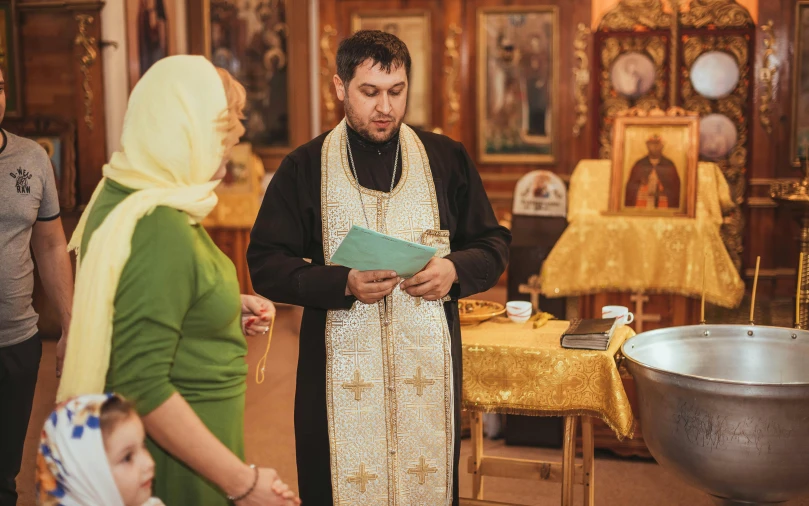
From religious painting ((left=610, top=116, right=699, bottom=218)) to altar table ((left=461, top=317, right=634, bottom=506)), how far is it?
6.90 ft

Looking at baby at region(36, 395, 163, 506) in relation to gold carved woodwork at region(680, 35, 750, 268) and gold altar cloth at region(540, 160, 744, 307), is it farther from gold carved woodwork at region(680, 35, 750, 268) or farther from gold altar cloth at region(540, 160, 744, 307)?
gold carved woodwork at region(680, 35, 750, 268)

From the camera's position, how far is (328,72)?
9.06 m

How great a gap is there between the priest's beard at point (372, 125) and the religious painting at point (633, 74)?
6.45 meters

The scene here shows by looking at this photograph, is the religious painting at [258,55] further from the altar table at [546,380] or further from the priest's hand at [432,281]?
the priest's hand at [432,281]

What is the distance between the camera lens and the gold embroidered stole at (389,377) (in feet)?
8.29

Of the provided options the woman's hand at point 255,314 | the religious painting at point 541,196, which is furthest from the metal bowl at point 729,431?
the religious painting at point 541,196

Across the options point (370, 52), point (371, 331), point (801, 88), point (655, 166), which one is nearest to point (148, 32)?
point (655, 166)

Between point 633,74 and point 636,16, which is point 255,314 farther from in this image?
point 636,16

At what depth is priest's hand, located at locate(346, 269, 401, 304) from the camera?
2.30 metres

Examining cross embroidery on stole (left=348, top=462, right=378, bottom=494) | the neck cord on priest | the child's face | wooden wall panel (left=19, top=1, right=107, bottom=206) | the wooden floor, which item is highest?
wooden wall panel (left=19, top=1, right=107, bottom=206)

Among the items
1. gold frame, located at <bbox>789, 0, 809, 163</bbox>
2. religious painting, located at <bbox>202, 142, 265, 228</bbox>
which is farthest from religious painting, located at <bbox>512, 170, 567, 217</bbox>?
gold frame, located at <bbox>789, 0, 809, 163</bbox>

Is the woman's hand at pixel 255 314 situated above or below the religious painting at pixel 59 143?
below

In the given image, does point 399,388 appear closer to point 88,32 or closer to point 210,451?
point 210,451

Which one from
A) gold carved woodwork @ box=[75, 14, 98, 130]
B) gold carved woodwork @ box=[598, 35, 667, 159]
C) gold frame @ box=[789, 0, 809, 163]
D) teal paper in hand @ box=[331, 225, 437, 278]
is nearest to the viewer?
teal paper in hand @ box=[331, 225, 437, 278]
